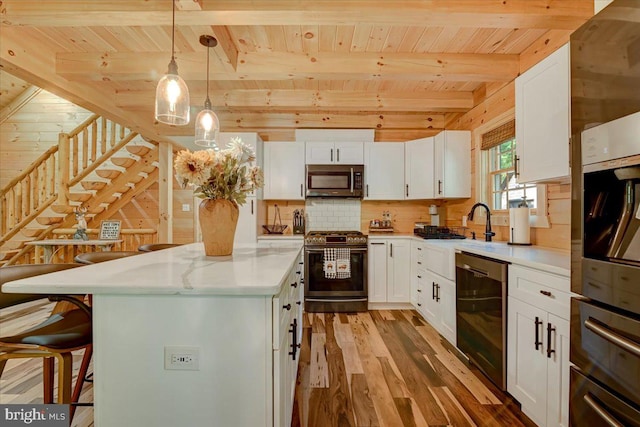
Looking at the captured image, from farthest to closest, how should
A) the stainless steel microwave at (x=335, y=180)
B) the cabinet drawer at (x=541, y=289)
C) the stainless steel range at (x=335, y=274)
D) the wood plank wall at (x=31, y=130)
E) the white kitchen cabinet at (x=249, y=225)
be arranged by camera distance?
the wood plank wall at (x=31, y=130) → the stainless steel microwave at (x=335, y=180) → the white kitchen cabinet at (x=249, y=225) → the stainless steel range at (x=335, y=274) → the cabinet drawer at (x=541, y=289)

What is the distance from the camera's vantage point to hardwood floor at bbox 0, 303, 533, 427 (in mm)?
1729

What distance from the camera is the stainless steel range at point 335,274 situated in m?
3.59

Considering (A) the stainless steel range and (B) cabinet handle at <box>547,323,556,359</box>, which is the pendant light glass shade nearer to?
(A) the stainless steel range

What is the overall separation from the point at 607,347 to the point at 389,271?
2.63 meters

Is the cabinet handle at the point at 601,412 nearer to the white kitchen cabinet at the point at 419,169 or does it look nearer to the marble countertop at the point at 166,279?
the marble countertop at the point at 166,279

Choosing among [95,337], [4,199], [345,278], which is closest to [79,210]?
[4,199]

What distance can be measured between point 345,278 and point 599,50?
9.68 feet

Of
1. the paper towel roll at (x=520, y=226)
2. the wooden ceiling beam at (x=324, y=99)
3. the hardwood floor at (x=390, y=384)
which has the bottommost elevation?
the hardwood floor at (x=390, y=384)

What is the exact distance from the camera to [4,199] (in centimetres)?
473

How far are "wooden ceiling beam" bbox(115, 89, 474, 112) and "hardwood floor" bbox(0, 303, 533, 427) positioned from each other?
2630mm

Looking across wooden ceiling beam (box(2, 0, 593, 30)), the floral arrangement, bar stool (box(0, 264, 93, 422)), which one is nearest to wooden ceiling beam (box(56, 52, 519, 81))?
wooden ceiling beam (box(2, 0, 593, 30))

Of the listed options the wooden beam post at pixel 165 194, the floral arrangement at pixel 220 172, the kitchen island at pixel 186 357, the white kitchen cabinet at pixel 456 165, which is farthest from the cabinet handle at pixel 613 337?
the wooden beam post at pixel 165 194

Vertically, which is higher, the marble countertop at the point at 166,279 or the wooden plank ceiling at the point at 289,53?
the wooden plank ceiling at the point at 289,53

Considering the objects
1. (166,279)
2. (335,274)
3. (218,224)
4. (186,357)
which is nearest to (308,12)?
(218,224)
